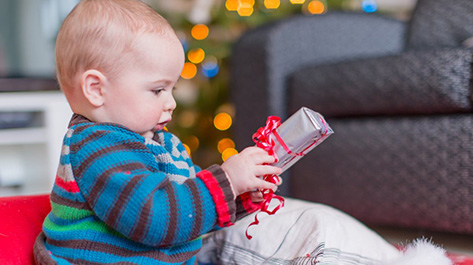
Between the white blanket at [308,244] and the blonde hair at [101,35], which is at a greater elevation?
the blonde hair at [101,35]

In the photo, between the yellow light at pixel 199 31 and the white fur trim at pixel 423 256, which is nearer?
the white fur trim at pixel 423 256

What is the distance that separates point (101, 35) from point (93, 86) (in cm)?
7

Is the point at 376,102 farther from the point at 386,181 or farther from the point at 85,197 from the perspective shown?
the point at 85,197

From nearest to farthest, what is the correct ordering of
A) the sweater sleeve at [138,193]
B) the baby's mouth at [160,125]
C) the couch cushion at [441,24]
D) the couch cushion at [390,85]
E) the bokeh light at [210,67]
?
the sweater sleeve at [138,193] → the baby's mouth at [160,125] → the couch cushion at [390,85] → the couch cushion at [441,24] → the bokeh light at [210,67]

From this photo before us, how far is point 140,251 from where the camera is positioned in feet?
2.19

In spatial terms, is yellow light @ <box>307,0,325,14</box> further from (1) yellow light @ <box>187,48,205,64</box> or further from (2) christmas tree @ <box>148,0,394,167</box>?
(1) yellow light @ <box>187,48,205,64</box>

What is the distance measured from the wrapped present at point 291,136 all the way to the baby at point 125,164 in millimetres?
26

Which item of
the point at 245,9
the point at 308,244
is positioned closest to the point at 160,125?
the point at 308,244

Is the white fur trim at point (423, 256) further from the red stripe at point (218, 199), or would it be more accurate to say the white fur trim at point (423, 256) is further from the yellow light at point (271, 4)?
the yellow light at point (271, 4)

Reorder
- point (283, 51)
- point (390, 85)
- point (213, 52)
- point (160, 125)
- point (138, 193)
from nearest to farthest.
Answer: point (138, 193) → point (160, 125) → point (390, 85) → point (283, 51) → point (213, 52)

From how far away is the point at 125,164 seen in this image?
623 mm

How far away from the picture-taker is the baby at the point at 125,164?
618 mm

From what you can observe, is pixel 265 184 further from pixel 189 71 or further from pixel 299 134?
pixel 189 71

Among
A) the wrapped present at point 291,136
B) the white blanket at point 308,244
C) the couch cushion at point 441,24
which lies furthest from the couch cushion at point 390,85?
the wrapped present at point 291,136
